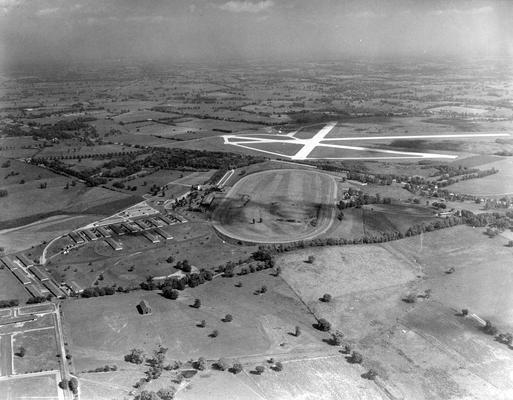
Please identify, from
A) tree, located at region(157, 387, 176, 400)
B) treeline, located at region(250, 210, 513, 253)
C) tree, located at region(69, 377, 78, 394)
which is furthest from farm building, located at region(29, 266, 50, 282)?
tree, located at region(157, 387, 176, 400)

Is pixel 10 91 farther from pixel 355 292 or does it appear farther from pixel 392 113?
pixel 355 292

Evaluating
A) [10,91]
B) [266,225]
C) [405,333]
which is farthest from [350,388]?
[10,91]

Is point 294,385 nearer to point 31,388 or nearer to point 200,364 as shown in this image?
point 200,364

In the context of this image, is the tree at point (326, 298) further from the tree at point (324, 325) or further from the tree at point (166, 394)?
the tree at point (166, 394)

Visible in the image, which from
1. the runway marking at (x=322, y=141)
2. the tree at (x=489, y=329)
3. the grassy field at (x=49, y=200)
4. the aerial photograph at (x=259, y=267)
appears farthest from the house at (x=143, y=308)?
A: the runway marking at (x=322, y=141)

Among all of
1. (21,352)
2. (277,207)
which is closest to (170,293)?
(21,352)

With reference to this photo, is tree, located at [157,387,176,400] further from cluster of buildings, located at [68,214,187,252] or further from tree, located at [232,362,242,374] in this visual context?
cluster of buildings, located at [68,214,187,252]
